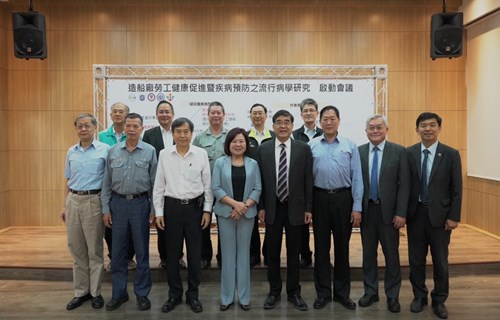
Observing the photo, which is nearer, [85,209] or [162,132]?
[85,209]

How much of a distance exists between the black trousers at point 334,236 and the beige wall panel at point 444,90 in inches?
139

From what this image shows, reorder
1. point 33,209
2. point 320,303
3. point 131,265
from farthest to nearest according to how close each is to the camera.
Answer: point 33,209 < point 131,265 < point 320,303

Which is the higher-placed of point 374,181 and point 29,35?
point 29,35

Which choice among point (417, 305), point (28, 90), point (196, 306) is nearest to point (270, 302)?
point (196, 306)

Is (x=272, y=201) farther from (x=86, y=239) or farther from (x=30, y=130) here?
(x=30, y=130)

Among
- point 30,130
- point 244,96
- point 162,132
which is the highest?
point 244,96

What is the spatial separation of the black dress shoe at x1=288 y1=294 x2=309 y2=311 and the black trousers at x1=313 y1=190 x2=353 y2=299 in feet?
0.50

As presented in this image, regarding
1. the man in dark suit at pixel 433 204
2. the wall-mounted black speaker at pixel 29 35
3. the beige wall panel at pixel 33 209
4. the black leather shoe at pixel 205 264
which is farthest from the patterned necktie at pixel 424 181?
the beige wall panel at pixel 33 209

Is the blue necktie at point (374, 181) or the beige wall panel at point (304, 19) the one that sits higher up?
the beige wall panel at point (304, 19)

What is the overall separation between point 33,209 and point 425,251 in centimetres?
522

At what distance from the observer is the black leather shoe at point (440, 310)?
3.22 meters

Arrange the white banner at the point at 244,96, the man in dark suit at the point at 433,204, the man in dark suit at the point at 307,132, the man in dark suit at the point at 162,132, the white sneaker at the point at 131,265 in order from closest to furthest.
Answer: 1. the man in dark suit at the point at 433,204
2. the man in dark suit at the point at 162,132
3. the man in dark suit at the point at 307,132
4. the white sneaker at the point at 131,265
5. the white banner at the point at 244,96

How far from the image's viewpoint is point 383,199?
326 cm

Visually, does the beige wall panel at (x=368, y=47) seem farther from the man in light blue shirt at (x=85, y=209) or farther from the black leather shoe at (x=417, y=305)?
the man in light blue shirt at (x=85, y=209)
